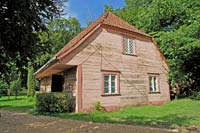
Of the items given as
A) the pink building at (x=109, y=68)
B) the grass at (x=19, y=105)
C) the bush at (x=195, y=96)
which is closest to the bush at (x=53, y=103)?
the pink building at (x=109, y=68)

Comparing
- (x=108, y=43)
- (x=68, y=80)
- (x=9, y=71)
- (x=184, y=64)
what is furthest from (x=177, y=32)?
(x=9, y=71)

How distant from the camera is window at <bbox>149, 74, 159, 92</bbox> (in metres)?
22.6

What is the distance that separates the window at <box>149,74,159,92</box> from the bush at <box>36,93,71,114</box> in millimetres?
8154

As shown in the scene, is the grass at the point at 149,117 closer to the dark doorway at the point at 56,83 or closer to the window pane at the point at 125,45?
the window pane at the point at 125,45

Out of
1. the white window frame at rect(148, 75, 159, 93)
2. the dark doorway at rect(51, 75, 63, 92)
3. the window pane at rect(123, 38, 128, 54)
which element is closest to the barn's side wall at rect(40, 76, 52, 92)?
the dark doorway at rect(51, 75, 63, 92)

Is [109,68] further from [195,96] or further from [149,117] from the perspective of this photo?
[195,96]

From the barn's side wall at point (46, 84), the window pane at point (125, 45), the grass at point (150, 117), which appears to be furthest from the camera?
the barn's side wall at point (46, 84)

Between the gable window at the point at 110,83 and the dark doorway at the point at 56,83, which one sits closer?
the gable window at the point at 110,83

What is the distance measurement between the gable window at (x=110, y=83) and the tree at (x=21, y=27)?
10.7 metres

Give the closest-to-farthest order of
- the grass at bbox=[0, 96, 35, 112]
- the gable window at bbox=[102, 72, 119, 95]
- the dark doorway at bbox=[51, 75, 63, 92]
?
the gable window at bbox=[102, 72, 119, 95], the grass at bbox=[0, 96, 35, 112], the dark doorway at bbox=[51, 75, 63, 92]

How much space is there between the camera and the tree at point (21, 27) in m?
6.76

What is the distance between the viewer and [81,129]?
10398 mm

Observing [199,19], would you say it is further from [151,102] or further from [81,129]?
[81,129]

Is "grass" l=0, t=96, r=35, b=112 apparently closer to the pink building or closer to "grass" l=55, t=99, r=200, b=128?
the pink building
